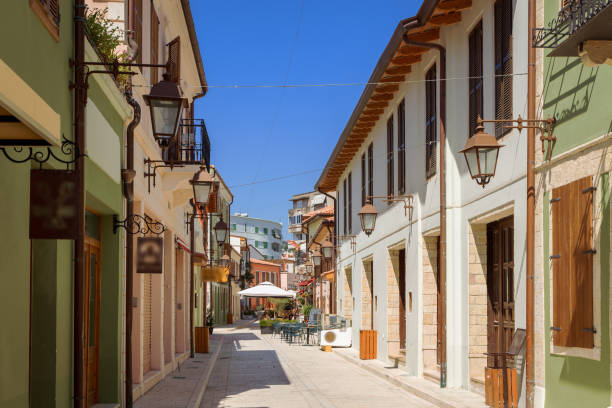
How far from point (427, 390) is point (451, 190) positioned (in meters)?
3.45

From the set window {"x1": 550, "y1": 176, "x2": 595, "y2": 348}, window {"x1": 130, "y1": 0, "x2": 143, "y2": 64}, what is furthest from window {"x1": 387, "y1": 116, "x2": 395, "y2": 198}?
window {"x1": 550, "y1": 176, "x2": 595, "y2": 348}

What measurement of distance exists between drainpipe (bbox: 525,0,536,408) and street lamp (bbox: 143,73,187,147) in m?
4.24

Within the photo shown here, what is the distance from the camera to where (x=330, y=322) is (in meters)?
28.8

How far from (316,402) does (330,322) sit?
1547 centimetres

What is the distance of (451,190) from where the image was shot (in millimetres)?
13789

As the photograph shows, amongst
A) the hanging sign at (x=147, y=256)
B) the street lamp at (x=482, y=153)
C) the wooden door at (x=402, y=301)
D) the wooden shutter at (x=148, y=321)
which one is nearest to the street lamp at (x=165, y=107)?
the hanging sign at (x=147, y=256)

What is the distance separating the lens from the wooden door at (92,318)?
1020 cm

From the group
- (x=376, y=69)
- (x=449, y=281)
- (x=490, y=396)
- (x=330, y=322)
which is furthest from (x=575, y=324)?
(x=330, y=322)

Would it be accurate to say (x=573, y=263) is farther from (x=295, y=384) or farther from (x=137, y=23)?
(x=295, y=384)

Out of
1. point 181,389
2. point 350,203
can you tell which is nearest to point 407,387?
point 181,389

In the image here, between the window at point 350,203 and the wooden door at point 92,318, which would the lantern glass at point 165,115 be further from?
the window at point 350,203

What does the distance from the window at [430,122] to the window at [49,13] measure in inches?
360

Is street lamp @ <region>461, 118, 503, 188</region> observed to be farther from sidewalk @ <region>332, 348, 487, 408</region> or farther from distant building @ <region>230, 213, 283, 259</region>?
distant building @ <region>230, 213, 283, 259</region>

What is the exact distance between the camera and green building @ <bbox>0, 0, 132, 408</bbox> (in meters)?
5.40
